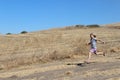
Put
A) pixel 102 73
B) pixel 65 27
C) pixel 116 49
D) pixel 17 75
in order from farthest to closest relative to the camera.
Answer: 1. pixel 65 27
2. pixel 116 49
3. pixel 17 75
4. pixel 102 73

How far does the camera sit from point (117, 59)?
1966 centimetres

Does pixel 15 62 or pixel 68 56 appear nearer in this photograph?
pixel 15 62

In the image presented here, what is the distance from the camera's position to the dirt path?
15106mm

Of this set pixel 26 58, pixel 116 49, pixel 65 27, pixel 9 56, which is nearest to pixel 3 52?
pixel 9 56

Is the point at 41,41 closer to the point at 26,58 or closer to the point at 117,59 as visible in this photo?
the point at 26,58

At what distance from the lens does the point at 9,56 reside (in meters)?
22.5

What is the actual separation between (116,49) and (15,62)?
7.28 meters

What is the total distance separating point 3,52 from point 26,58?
164 inches

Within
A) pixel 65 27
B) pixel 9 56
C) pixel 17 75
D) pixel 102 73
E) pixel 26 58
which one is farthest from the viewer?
pixel 65 27

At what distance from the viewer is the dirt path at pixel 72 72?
1511 centimetres

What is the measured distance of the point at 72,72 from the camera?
1612 cm

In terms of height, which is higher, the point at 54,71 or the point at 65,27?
the point at 65,27

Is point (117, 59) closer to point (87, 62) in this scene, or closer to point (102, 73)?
point (87, 62)

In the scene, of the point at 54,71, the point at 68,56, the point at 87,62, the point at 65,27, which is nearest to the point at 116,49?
the point at 68,56
